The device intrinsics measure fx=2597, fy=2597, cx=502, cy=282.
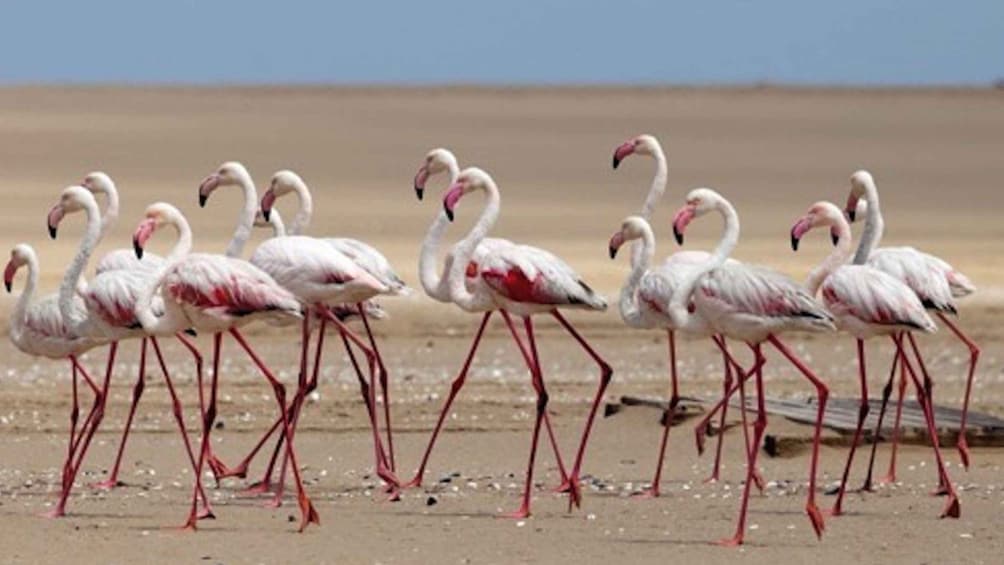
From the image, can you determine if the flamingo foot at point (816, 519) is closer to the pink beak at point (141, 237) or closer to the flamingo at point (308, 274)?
the flamingo at point (308, 274)

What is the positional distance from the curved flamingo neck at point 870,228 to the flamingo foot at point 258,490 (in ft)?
9.45

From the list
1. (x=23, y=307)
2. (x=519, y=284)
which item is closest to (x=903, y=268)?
(x=519, y=284)

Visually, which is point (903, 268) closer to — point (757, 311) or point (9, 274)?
point (757, 311)

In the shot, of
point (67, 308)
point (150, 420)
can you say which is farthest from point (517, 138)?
point (67, 308)

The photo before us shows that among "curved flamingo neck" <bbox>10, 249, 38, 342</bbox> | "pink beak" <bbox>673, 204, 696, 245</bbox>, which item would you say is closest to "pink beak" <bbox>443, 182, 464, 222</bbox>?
"pink beak" <bbox>673, 204, 696, 245</bbox>

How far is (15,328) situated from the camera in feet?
38.4

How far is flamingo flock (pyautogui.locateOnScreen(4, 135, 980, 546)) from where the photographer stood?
34.4ft

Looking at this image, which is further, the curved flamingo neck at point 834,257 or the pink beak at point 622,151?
the pink beak at point 622,151

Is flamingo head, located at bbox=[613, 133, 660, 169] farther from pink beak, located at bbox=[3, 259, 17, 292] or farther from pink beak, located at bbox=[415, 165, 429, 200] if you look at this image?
pink beak, located at bbox=[3, 259, 17, 292]

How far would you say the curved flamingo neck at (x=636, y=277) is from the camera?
11.7 metres

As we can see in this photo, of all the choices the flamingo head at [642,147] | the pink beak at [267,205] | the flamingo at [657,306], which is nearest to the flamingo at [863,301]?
the flamingo at [657,306]

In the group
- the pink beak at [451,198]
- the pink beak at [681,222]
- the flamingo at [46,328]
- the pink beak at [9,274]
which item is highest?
the pink beak at [681,222]

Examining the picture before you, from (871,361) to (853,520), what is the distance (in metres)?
7.73

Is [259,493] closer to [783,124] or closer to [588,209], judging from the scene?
[588,209]
